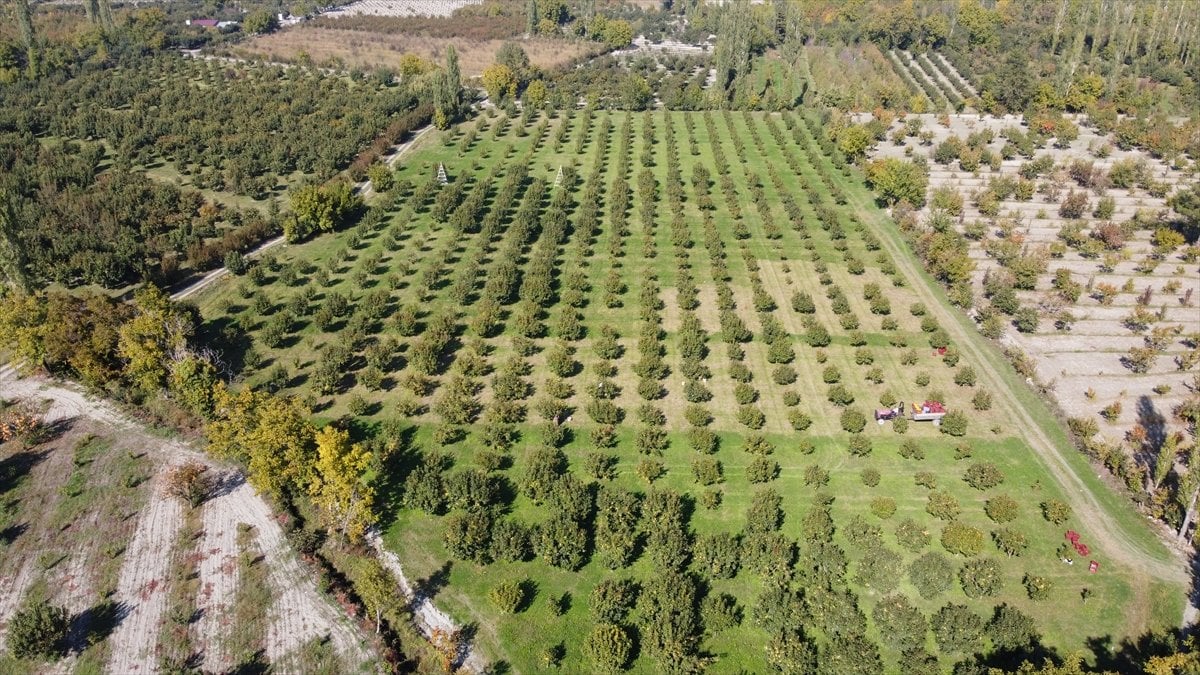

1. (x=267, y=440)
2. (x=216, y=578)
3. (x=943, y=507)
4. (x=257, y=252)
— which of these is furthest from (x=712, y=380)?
(x=257, y=252)

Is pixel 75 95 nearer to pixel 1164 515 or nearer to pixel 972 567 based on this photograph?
pixel 972 567

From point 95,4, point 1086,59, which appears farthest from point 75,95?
point 1086,59

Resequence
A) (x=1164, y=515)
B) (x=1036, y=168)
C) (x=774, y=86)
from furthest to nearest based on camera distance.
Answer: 1. (x=774, y=86)
2. (x=1036, y=168)
3. (x=1164, y=515)

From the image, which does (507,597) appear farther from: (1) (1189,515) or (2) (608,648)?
(1) (1189,515)

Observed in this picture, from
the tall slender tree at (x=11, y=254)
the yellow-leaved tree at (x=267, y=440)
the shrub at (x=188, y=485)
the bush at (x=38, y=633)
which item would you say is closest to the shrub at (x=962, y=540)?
the yellow-leaved tree at (x=267, y=440)

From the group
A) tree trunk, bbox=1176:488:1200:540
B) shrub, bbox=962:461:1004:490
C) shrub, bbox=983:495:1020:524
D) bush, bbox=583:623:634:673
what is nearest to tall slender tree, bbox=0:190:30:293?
bush, bbox=583:623:634:673

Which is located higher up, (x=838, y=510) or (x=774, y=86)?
(x=774, y=86)

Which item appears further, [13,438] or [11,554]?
[13,438]
